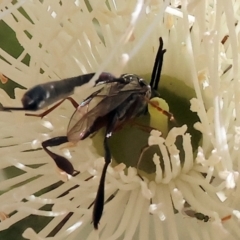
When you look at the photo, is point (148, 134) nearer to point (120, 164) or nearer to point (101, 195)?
point (120, 164)

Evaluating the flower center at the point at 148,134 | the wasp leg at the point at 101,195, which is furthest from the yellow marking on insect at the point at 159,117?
the wasp leg at the point at 101,195

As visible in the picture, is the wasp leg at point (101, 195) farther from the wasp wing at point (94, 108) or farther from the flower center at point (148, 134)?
the flower center at point (148, 134)

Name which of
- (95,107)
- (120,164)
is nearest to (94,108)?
(95,107)

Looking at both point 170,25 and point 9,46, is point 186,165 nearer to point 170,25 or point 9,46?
point 170,25

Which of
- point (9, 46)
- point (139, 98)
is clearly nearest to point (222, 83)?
point (139, 98)

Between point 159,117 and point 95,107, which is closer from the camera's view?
point 95,107

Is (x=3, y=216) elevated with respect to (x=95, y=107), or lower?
lower
